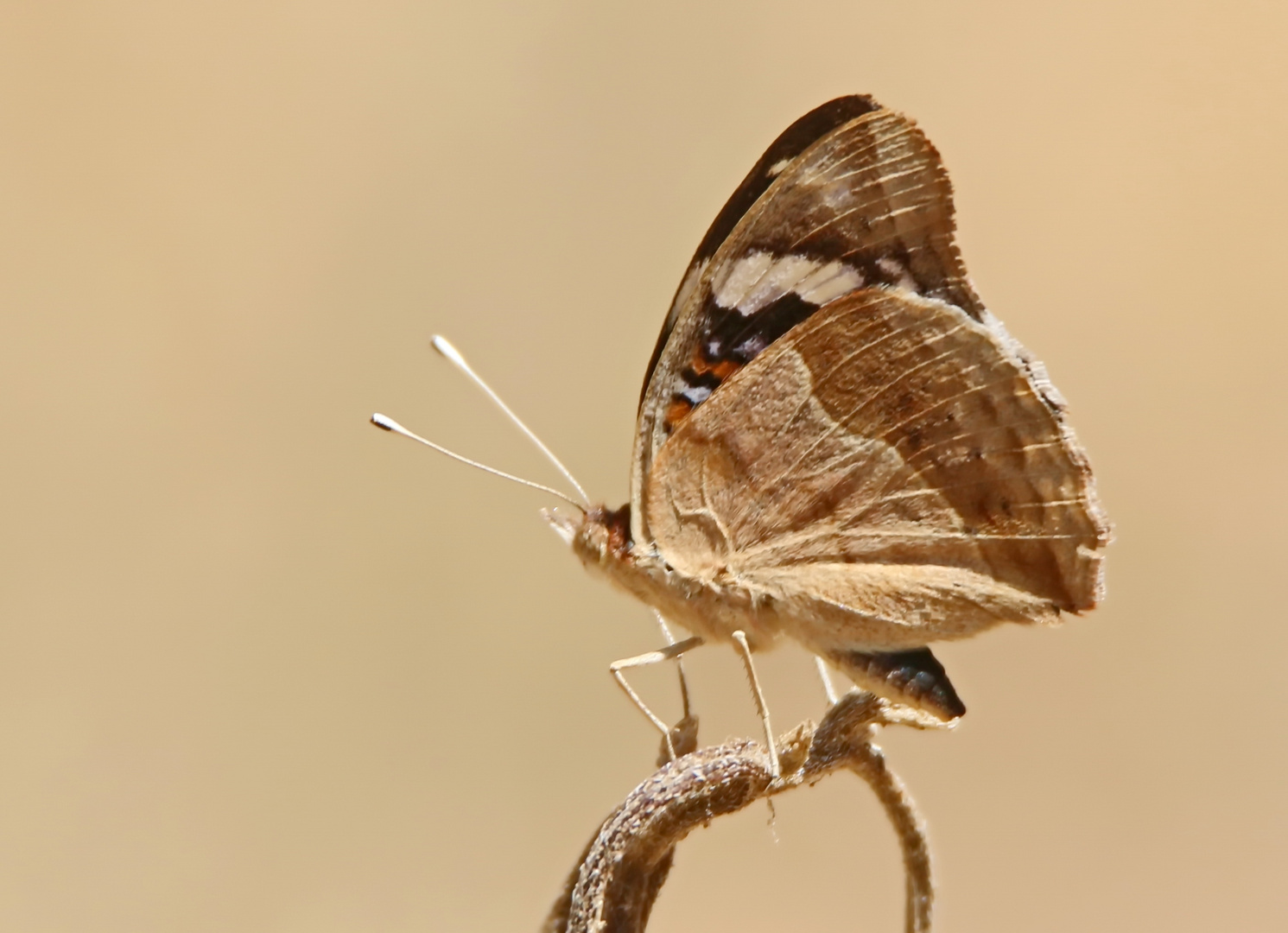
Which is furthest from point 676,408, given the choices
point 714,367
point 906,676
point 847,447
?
point 906,676

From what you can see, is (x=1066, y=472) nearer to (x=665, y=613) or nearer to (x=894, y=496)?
(x=894, y=496)

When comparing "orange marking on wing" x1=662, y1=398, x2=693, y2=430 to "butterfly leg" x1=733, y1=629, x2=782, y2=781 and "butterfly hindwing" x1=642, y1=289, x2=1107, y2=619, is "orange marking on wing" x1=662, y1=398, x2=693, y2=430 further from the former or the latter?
"butterfly leg" x1=733, y1=629, x2=782, y2=781

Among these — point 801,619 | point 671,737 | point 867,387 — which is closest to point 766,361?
point 867,387

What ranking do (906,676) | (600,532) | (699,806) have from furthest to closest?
1. (600,532)
2. (906,676)
3. (699,806)

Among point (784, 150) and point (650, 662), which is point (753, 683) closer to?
point (650, 662)

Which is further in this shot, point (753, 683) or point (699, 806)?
point (753, 683)

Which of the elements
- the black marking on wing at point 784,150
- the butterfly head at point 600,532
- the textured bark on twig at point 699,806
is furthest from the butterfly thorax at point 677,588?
the black marking on wing at point 784,150

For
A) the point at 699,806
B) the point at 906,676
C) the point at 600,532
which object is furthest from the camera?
the point at 600,532

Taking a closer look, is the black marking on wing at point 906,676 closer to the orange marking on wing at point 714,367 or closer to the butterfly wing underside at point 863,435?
the butterfly wing underside at point 863,435
